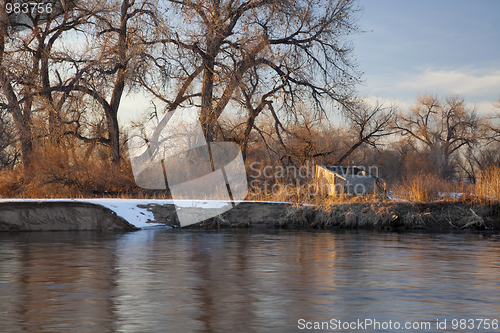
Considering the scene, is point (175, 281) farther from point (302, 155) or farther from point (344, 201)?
point (302, 155)

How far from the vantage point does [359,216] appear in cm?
2030

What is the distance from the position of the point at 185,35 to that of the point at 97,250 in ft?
50.4

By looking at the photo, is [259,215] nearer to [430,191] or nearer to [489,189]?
[430,191]

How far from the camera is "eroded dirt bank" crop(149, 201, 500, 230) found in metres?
19.6

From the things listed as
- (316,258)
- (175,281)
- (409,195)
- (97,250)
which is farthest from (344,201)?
(175,281)

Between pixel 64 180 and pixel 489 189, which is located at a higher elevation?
pixel 64 180

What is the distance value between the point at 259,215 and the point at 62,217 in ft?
23.9

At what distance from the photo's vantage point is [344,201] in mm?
21438

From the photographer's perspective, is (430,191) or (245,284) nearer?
(245,284)

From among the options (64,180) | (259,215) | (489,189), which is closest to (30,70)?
(64,180)

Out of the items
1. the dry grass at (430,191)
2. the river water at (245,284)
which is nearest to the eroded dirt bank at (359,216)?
the dry grass at (430,191)

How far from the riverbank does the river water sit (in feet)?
10.1

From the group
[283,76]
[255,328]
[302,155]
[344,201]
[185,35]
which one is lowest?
[255,328]

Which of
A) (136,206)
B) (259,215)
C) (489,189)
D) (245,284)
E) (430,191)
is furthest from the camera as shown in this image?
(430,191)
